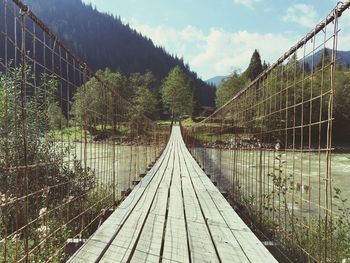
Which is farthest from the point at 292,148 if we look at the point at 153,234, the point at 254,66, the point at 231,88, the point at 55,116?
the point at 254,66

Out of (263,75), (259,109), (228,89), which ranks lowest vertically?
(259,109)

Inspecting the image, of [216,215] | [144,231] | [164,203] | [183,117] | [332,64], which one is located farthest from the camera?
[183,117]

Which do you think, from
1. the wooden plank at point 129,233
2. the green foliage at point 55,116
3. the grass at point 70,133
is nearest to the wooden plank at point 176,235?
the wooden plank at point 129,233

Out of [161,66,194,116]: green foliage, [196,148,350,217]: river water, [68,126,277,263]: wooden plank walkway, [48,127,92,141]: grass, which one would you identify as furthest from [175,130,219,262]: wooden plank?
[161,66,194,116]: green foliage

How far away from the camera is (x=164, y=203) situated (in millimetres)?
4582

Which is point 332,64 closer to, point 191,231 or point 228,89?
point 191,231

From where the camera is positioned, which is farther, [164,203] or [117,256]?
[164,203]

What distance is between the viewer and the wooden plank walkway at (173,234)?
2.59 meters

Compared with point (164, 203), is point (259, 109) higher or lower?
higher

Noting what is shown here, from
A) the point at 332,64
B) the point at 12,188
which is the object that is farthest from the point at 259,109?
the point at 12,188

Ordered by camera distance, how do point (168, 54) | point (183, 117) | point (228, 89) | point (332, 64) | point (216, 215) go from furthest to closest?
point (168, 54) → point (183, 117) → point (228, 89) → point (216, 215) → point (332, 64)

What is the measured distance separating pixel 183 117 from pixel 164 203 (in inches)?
2730

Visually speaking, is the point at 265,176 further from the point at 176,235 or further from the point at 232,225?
the point at 176,235

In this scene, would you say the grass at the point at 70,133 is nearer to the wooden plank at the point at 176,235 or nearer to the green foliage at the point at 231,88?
the wooden plank at the point at 176,235
